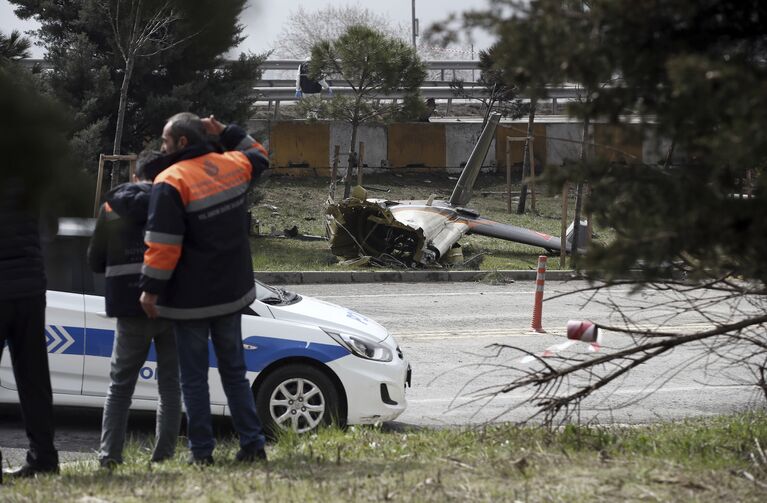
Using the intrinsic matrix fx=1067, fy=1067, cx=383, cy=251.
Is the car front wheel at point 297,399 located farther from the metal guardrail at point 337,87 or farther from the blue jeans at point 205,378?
the metal guardrail at point 337,87

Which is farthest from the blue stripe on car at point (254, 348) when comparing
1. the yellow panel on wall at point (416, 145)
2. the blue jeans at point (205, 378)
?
the yellow panel on wall at point (416, 145)

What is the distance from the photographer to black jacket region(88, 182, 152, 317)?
5418 mm

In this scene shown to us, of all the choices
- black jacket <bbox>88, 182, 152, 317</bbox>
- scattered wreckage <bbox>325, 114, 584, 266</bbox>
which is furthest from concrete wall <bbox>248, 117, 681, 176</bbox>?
black jacket <bbox>88, 182, 152, 317</bbox>

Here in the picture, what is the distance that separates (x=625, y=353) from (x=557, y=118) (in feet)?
102

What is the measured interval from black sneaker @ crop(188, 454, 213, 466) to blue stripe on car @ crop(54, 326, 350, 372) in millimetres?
1609

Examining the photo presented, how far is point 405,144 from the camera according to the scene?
31219 mm

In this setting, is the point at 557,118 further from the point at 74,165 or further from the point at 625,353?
the point at 74,165

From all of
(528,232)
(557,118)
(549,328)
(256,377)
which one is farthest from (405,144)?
(256,377)

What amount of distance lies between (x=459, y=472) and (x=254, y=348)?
2.44 meters

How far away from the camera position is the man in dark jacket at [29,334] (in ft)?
17.1

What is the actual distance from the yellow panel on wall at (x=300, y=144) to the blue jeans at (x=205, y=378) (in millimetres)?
24285

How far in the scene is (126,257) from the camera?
5492mm

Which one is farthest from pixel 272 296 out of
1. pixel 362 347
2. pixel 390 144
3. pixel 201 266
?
pixel 390 144

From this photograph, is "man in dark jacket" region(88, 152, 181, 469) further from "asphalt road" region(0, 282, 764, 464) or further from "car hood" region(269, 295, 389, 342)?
"car hood" region(269, 295, 389, 342)
